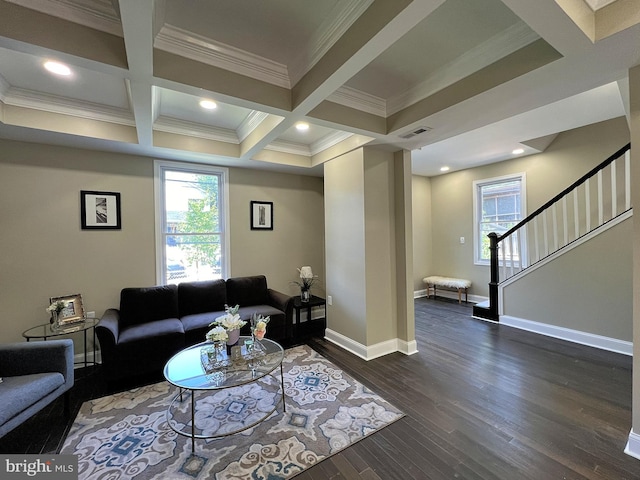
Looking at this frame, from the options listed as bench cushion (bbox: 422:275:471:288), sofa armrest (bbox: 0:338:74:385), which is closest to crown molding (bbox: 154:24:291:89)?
sofa armrest (bbox: 0:338:74:385)

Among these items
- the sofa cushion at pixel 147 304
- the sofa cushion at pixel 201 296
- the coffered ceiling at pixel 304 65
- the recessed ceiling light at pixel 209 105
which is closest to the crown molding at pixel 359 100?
the coffered ceiling at pixel 304 65

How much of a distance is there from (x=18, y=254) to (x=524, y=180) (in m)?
7.36

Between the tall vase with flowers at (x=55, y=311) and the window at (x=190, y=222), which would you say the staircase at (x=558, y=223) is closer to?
the window at (x=190, y=222)

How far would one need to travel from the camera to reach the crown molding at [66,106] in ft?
7.98

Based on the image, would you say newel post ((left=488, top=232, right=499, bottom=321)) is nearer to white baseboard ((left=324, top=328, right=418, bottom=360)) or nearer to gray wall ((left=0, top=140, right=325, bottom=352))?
white baseboard ((left=324, top=328, right=418, bottom=360))

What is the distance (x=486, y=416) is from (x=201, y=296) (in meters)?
3.27

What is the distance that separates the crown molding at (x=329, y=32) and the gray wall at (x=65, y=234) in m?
2.35

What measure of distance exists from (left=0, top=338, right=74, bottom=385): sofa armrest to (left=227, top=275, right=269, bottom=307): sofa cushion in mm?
1763

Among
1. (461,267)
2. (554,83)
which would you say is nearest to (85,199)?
(554,83)

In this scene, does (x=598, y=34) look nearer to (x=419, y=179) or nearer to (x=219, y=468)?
(x=219, y=468)

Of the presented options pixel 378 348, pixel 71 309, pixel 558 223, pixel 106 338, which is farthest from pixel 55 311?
pixel 558 223

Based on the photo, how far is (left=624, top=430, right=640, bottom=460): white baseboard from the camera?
170 cm

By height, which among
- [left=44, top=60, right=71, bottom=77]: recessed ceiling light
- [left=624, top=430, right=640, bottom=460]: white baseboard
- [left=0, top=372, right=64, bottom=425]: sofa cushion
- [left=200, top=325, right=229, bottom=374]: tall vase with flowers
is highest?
[left=44, top=60, right=71, bottom=77]: recessed ceiling light

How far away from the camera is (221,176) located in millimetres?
4016
